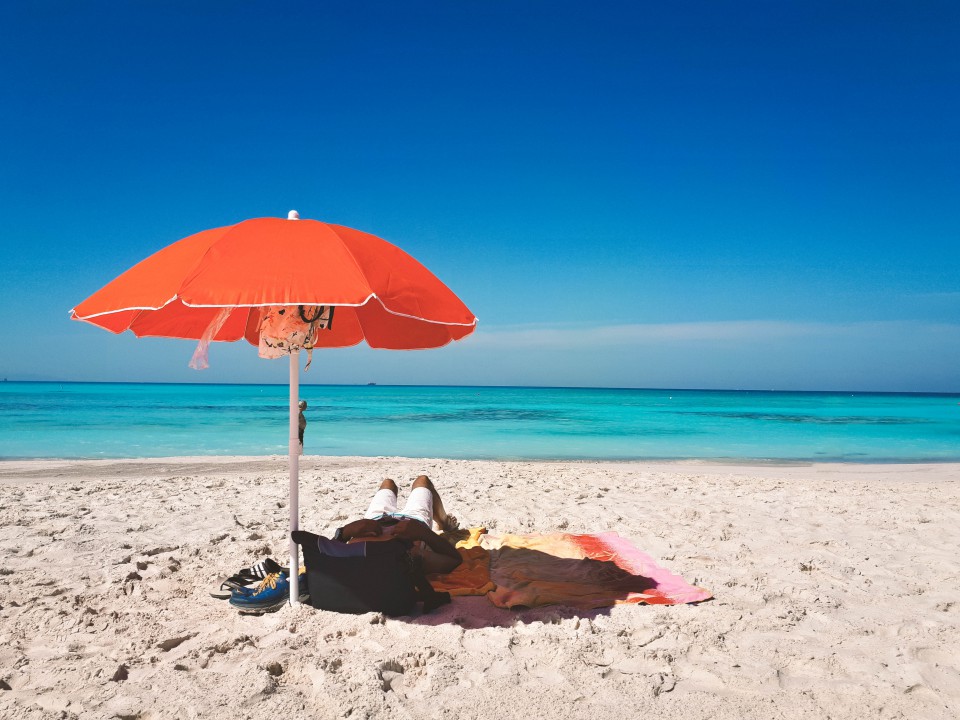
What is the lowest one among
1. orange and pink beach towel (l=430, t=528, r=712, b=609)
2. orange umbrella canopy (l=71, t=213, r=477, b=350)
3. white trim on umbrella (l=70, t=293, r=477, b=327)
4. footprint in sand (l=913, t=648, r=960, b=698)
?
orange and pink beach towel (l=430, t=528, r=712, b=609)

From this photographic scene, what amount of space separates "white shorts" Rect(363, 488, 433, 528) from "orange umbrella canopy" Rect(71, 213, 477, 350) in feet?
4.60

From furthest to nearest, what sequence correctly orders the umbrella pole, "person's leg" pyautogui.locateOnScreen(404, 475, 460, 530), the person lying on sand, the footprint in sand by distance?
"person's leg" pyautogui.locateOnScreen(404, 475, 460, 530)
the person lying on sand
the umbrella pole
the footprint in sand

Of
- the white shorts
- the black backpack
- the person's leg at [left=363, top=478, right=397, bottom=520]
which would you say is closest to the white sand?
the black backpack

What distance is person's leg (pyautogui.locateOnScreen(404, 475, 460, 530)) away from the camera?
4938 mm

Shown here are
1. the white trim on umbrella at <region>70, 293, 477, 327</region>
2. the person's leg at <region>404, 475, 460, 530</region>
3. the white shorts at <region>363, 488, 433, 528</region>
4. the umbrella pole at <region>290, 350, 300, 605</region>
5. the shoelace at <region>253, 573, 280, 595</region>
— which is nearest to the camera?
the white trim on umbrella at <region>70, 293, 477, 327</region>

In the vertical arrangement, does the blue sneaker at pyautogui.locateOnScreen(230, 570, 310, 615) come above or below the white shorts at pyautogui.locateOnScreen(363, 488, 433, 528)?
below

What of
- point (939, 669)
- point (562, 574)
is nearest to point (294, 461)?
point (562, 574)

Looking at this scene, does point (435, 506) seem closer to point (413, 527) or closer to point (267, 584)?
point (413, 527)

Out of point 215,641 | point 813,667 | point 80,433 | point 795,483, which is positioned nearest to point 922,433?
point 795,483

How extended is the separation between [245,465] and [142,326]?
772cm

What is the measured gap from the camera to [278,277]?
282 cm

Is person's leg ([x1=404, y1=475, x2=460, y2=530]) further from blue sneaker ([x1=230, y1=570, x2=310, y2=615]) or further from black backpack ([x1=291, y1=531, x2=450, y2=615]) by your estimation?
blue sneaker ([x1=230, y1=570, x2=310, y2=615])

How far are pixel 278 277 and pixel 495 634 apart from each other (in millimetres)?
2209

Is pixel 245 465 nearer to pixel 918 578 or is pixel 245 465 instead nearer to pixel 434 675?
pixel 434 675
